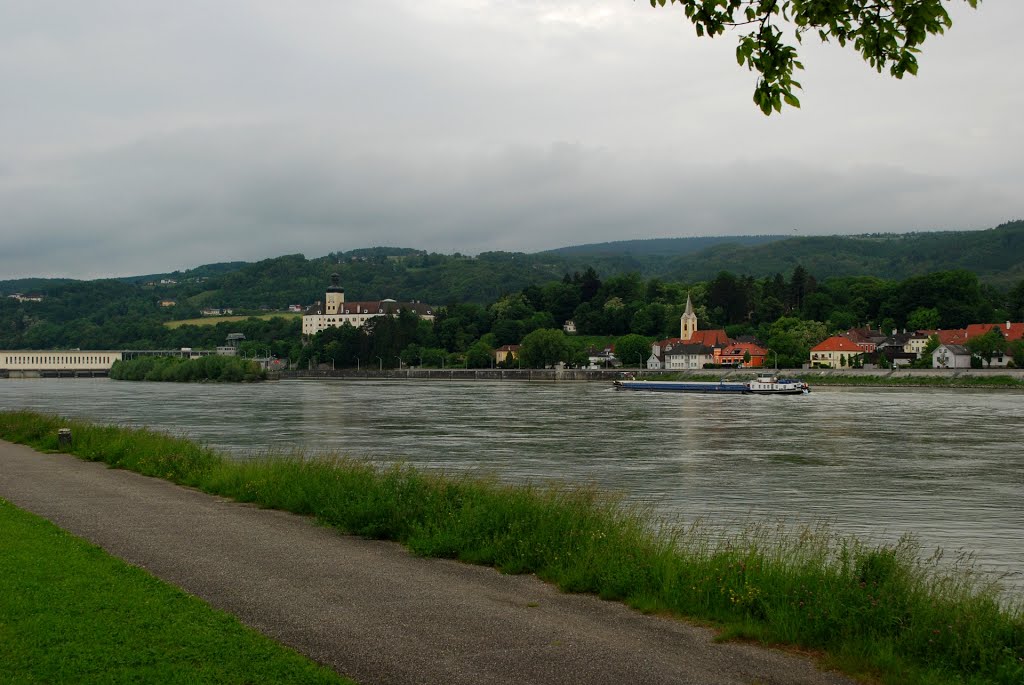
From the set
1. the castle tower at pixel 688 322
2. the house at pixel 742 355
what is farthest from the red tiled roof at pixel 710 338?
the castle tower at pixel 688 322

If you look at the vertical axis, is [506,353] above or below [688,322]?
below

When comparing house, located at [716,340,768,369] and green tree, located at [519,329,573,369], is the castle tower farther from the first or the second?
green tree, located at [519,329,573,369]

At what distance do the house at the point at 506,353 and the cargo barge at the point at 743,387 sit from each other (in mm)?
55077

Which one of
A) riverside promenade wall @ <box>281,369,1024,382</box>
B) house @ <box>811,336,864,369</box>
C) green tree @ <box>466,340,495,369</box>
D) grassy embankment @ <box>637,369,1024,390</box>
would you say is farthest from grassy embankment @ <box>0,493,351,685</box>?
green tree @ <box>466,340,495,369</box>

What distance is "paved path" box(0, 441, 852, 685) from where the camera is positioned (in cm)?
695

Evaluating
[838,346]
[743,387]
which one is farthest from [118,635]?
[838,346]

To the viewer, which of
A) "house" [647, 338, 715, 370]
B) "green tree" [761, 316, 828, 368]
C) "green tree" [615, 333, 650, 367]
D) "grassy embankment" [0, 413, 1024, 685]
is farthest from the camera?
"green tree" [615, 333, 650, 367]

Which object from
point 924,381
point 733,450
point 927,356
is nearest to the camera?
point 733,450

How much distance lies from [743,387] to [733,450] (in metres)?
61.7

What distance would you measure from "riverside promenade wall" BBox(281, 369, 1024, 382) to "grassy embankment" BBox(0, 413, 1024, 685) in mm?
89902

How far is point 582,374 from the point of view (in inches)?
5586

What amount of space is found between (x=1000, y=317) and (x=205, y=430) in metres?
130

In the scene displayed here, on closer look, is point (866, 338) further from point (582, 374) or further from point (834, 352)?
point (582, 374)

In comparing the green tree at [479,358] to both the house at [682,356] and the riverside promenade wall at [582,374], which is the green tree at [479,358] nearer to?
the riverside promenade wall at [582,374]
